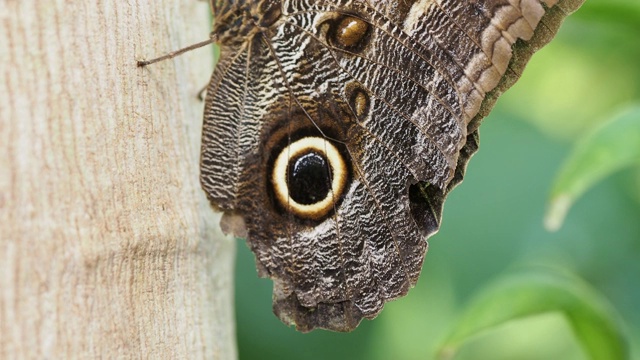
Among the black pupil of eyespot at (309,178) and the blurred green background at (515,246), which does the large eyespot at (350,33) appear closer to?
the black pupil of eyespot at (309,178)

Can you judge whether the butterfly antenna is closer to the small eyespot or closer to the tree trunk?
the tree trunk

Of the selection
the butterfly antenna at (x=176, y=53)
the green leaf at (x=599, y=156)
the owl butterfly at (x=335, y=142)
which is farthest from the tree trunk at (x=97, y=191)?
the green leaf at (x=599, y=156)

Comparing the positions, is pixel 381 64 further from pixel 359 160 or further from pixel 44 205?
pixel 44 205

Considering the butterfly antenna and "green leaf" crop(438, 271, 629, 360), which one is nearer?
the butterfly antenna

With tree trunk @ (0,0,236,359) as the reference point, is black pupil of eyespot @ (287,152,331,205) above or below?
below

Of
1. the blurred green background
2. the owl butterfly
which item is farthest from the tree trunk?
the blurred green background

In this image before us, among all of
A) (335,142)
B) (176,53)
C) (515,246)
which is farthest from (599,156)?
(515,246)
